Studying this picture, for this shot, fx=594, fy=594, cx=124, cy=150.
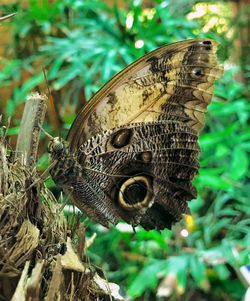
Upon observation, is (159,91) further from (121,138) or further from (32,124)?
(32,124)

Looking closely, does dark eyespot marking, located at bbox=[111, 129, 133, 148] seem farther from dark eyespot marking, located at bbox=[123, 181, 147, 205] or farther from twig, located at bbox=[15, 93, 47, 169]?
twig, located at bbox=[15, 93, 47, 169]

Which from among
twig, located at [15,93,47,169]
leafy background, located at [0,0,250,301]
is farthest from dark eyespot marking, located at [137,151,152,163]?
leafy background, located at [0,0,250,301]

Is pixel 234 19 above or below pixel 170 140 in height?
above

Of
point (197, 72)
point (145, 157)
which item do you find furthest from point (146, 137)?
point (197, 72)

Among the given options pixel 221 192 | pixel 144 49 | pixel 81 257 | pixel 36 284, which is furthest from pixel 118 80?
pixel 221 192

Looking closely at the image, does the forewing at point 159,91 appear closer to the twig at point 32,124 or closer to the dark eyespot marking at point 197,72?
the dark eyespot marking at point 197,72

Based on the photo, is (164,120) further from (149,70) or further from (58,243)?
(58,243)
